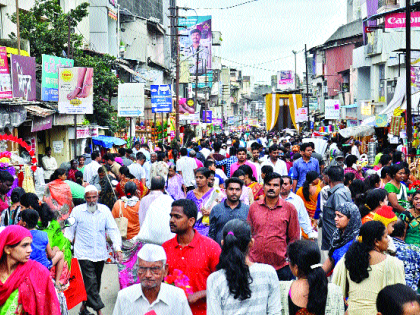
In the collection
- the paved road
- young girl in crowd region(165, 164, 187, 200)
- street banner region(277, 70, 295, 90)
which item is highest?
street banner region(277, 70, 295, 90)

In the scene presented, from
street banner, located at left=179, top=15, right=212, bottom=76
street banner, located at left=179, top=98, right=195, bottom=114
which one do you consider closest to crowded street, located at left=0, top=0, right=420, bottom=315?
street banner, located at left=179, top=98, right=195, bottom=114

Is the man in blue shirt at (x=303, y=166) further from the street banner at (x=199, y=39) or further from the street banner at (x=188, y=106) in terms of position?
the street banner at (x=199, y=39)

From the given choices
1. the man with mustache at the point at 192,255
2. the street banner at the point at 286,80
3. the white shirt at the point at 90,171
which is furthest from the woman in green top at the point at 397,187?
the street banner at the point at 286,80

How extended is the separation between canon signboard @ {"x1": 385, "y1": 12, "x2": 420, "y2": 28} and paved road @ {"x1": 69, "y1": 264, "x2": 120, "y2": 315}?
1252 centimetres

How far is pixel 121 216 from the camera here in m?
9.45

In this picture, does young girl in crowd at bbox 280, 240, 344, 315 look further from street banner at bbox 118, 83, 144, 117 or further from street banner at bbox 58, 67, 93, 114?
street banner at bbox 118, 83, 144, 117

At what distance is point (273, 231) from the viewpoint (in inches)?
271

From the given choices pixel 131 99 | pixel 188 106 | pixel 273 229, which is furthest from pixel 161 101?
pixel 273 229

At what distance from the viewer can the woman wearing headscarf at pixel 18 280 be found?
4.84 metres

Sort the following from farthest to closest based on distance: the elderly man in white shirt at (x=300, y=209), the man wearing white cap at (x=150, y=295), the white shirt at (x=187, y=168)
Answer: the white shirt at (x=187, y=168) < the elderly man in white shirt at (x=300, y=209) < the man wearing white cap at (x=150, y=295)

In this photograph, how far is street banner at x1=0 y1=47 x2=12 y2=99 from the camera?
1784 cm

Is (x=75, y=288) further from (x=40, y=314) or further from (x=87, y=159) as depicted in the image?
(x=87, y=159)

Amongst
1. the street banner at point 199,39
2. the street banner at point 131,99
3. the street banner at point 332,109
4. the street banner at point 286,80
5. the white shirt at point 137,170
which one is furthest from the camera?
the street banner at point 286,80

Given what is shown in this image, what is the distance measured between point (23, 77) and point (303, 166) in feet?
33.9
